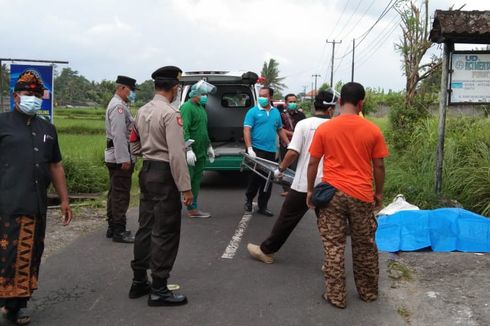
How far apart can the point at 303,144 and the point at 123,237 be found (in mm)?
2407

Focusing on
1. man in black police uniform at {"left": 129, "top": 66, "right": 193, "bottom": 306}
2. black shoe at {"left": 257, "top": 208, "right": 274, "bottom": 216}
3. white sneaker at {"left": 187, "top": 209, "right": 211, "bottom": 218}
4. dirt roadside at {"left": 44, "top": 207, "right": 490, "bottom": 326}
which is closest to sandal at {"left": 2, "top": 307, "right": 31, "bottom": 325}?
man in black police uniform at {"left": 129, "top": 66, "right": 193, "bottom": 306}

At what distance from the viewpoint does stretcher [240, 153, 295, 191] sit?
537 centimetres

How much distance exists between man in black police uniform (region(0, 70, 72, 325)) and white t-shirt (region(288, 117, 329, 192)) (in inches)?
87.6

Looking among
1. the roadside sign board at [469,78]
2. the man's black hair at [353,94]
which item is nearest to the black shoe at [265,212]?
the roadside sign board at [469,78]

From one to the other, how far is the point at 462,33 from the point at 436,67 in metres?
5.87

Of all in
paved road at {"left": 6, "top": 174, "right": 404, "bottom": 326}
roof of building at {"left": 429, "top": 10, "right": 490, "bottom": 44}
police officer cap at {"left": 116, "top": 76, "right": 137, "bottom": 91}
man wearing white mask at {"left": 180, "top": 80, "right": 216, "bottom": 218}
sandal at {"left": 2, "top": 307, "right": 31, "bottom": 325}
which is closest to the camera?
sandal at {"left": 2, "top": 307, "right": 31, "bottom": 325}

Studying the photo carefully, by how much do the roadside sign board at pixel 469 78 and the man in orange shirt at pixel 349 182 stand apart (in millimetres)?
3246

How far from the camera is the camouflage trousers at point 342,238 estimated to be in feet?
12.7

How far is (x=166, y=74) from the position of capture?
12.8 feet

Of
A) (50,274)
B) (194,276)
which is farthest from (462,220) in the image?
(50,274)

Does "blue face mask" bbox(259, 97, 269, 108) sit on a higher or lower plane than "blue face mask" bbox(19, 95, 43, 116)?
higher

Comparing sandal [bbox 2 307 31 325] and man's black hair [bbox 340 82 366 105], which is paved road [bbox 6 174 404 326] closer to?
Answer: sandal [bbox 2 307 31 325]

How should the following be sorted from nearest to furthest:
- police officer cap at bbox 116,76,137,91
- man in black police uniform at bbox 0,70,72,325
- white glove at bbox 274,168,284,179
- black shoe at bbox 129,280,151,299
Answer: man in black police uniform at bbox 0,70,72,325 < black shoe at bbox 129,280,151,299 < white glove at bbox 274,168,284,179 < police officer cap at bbox 116,76,137,91

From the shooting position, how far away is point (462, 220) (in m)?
5.34
